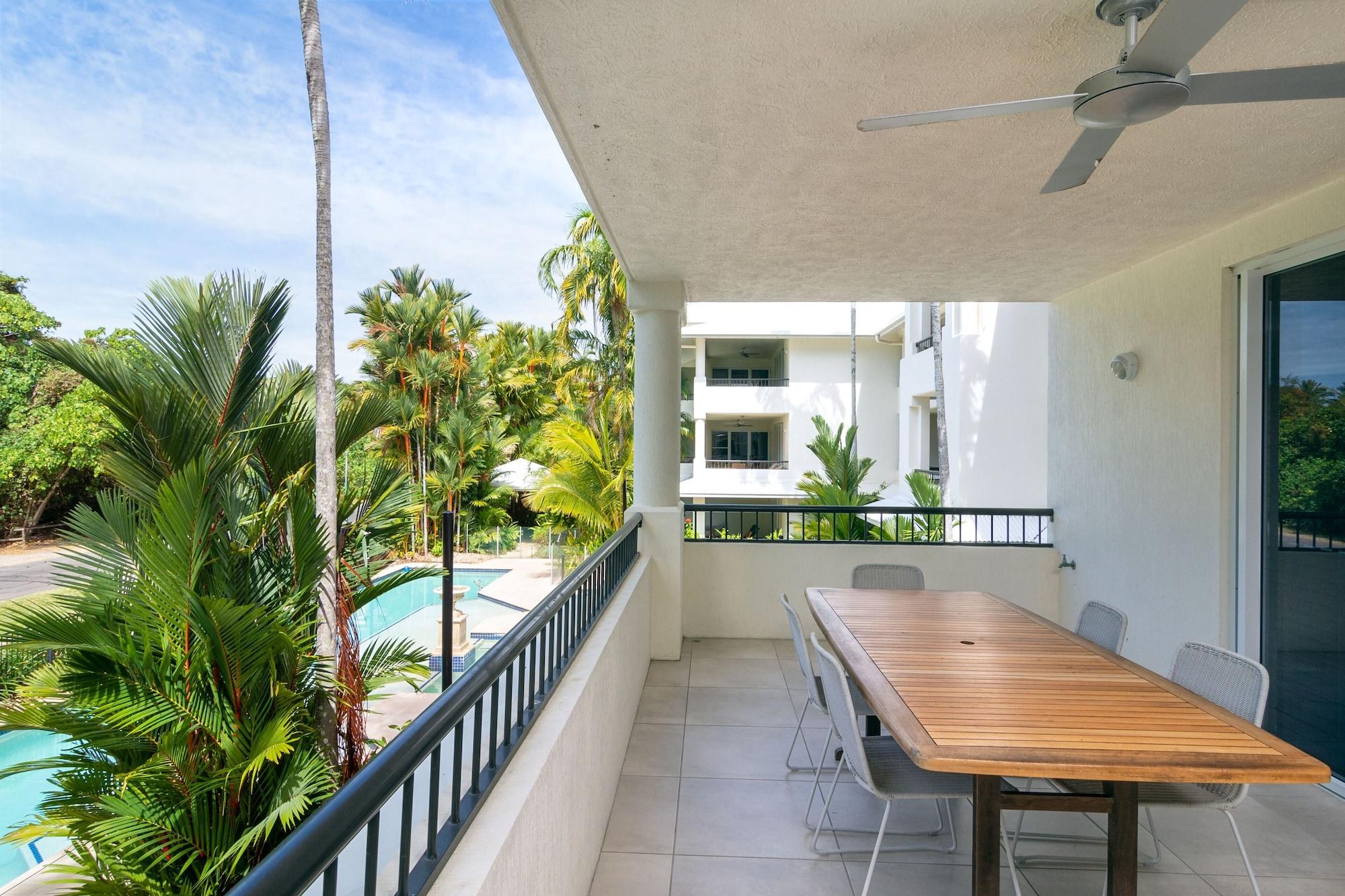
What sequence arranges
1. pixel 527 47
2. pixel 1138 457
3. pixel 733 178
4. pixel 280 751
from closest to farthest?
pixel 527 47 → pixel 280 751 → pixel 733 178 → pixel 1138 457

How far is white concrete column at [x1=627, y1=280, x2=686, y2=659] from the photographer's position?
4922 millimetres

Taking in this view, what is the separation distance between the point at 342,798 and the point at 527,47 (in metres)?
1.92

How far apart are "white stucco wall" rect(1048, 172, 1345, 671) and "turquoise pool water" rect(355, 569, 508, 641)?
985 cm

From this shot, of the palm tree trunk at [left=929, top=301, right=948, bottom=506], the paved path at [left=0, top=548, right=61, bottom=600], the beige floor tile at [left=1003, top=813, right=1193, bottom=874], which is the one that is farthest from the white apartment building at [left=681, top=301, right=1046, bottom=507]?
the paved path at [left=0, top=548, right=61, bottom=600]

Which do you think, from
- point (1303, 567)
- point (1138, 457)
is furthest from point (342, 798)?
point (1138, 457)

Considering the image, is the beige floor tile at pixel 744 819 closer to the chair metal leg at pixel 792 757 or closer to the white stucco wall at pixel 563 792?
the chair metal leg at pixel 792 757

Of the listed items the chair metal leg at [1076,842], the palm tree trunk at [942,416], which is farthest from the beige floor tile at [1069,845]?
the palm tree trunk at [942,416]

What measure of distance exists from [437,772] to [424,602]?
1385 cm

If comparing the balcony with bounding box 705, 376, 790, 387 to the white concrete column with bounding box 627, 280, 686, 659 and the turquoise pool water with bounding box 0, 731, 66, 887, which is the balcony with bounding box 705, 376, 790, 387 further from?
the turquoise pool water with bounding box 0, 731, 66, 887

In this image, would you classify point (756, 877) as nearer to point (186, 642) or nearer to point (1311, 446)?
point (186, 642)

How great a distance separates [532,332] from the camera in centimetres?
1978

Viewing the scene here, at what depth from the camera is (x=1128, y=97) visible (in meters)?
1.73

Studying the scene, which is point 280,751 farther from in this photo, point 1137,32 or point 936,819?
point 1137,32

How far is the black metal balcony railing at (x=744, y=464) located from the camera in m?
16.2
